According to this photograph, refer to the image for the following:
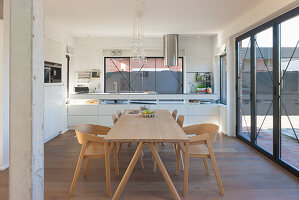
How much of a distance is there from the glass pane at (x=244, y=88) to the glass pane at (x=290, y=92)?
4.32 ft

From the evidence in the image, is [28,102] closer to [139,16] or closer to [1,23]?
[1,23]

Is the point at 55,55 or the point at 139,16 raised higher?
the point at 139,16

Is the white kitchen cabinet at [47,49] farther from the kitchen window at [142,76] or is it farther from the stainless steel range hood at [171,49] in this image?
the stainless steel range hood at [171,49]

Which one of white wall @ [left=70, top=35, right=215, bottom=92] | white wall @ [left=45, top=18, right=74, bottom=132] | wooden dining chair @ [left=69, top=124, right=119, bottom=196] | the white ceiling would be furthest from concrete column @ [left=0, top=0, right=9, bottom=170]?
white wall @ [left=70, top=35, right=215, bottom=92]

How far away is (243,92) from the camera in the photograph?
5.14 metres

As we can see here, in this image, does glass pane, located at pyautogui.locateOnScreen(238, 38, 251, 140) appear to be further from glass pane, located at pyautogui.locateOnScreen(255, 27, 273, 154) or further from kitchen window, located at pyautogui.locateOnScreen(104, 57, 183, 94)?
kitchen window, located at pyautogui.locateOnScreen(104, 57, 183, 94)

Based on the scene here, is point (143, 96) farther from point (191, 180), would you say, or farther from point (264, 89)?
point (191, 180)

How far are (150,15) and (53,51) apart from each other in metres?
2.42

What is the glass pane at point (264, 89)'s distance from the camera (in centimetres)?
393

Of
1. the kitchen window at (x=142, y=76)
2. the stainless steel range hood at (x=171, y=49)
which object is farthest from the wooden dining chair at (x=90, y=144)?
the kitchen window at (x=142, y=76)

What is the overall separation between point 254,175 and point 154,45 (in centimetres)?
503

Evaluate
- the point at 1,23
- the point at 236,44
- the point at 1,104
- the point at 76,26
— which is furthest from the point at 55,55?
the point at 236,44

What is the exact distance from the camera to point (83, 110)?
6.28 m

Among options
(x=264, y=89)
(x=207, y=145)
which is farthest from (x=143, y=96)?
(x=207, y=145)
